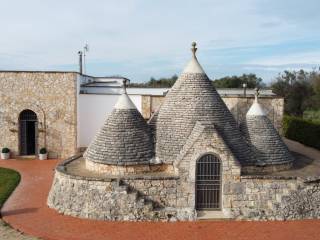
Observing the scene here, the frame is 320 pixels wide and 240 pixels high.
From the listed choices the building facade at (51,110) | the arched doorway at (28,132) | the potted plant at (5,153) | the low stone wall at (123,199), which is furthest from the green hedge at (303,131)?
the potted plant at (5,153)

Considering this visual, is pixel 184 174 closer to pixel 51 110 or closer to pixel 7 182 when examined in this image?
pixel 7 182

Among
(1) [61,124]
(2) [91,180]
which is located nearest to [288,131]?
(1) [61,124]

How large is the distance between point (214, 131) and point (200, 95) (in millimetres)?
2104

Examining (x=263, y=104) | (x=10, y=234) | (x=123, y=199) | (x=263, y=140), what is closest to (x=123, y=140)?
(x=123, y=199)

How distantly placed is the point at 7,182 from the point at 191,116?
8.98 metres

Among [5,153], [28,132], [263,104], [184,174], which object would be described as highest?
[263,104]

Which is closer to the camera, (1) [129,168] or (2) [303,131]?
(1) [129,168]

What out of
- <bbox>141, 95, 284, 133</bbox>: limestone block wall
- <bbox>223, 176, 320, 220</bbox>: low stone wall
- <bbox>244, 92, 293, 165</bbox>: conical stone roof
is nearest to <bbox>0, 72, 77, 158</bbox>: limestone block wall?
<bbox>141, 95, 284, 133</bbox>: limestone block wall

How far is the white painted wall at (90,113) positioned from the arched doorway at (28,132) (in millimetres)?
2719

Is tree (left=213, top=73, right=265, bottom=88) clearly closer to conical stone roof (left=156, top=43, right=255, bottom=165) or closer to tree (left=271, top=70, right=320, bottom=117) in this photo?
tree (left=271, top=70, right=320, bottom=117)

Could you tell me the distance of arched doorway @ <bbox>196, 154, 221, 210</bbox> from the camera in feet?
45.5

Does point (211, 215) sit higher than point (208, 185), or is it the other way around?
point (208, 185)

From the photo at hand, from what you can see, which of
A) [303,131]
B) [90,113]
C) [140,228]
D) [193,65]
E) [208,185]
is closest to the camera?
[140,228]

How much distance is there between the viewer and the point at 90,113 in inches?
1013
